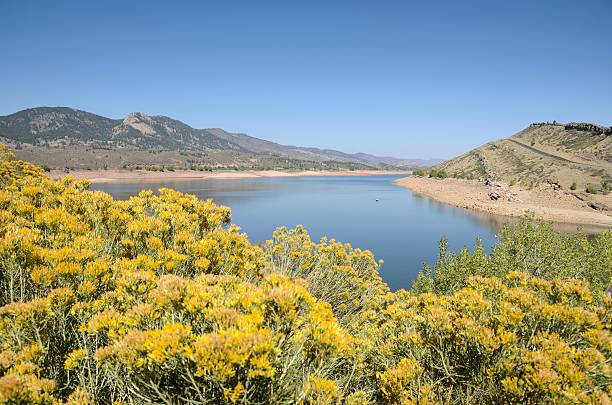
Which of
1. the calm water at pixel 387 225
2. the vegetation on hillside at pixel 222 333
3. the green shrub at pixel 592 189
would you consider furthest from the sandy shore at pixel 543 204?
the vegetation on hillside at pixel 222 333

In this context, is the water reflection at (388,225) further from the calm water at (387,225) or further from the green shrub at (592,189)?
the green shrub at (592,189)

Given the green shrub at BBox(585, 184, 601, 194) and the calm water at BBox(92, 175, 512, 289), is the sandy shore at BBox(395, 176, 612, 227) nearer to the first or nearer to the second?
the green shrub at BBox(585, 184, 601, 194)

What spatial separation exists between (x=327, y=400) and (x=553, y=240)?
23.5 m

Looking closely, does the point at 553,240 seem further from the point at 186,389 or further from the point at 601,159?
the point at 601,159

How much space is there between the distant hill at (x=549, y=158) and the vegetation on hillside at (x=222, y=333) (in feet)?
254

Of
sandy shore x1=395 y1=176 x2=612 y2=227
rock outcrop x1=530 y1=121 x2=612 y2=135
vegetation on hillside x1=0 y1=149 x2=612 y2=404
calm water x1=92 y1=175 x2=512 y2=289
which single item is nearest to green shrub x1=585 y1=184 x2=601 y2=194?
sandy shore x1=395 y1=176 x2=612 y2=227

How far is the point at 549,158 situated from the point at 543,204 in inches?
1599

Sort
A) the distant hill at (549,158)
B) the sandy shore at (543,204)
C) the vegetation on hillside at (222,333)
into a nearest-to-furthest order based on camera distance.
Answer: the vegetation on hillside at (222,333) → the sandy shore at (543,204) → the distant hill at (549,158)

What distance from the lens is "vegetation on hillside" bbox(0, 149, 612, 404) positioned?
2.30 metres

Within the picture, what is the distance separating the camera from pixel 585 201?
54.8 meters

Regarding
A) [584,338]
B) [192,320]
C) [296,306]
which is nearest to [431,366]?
[584,338]

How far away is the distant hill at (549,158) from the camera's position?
69625 millimetres

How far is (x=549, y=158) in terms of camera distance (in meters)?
88.2

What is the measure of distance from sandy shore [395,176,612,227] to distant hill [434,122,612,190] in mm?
7342
